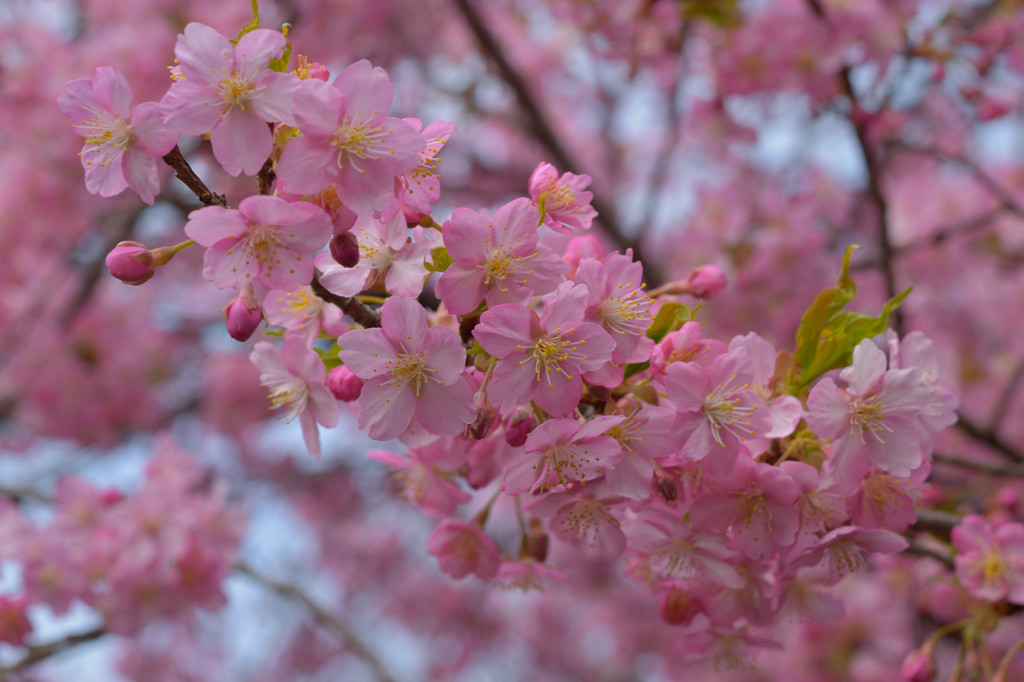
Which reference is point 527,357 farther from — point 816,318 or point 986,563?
point 986,563

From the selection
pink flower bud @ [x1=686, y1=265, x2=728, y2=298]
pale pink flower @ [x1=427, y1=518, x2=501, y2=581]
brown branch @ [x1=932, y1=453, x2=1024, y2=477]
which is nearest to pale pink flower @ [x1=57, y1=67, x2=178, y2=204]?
pale pink flower @ [x1=427, y1=518, x2=501, y2=581]

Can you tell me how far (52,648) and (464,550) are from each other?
157cm

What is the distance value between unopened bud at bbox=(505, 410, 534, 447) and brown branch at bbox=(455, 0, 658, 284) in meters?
2.07

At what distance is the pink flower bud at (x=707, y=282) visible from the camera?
1.34 m

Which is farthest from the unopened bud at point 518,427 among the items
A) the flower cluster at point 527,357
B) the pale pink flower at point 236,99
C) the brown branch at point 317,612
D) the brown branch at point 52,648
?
the brown branch at point 52,648

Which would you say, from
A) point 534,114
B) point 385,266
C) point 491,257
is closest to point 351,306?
point 385,266

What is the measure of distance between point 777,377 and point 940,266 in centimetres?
376

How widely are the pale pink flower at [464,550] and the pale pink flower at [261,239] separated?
1.82ft

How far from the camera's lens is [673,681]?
19.3ft

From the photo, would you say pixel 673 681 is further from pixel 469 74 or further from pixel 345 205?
pixel 345 205

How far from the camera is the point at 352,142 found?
0.96 meters

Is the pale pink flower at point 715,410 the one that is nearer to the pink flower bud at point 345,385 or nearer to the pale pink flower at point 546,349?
the pale pink flower at point 546,349

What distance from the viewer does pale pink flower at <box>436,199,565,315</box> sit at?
39.9 inches

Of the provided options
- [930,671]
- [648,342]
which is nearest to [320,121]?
[648,342]
